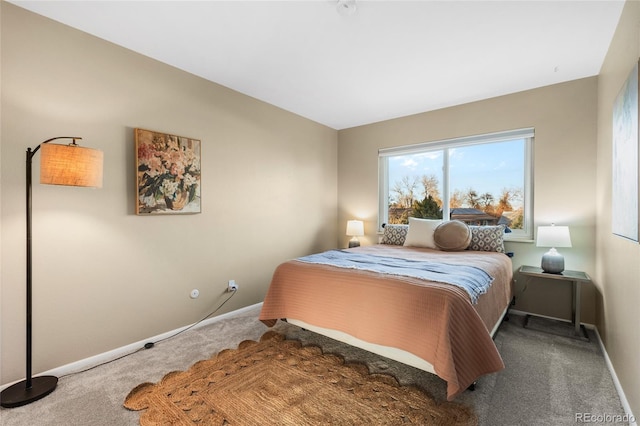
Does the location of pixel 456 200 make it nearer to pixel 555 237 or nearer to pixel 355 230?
pixel 555 237

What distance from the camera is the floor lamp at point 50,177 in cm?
177

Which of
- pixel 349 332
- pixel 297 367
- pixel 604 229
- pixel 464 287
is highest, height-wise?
pixel 604 229

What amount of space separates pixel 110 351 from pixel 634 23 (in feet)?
13.8

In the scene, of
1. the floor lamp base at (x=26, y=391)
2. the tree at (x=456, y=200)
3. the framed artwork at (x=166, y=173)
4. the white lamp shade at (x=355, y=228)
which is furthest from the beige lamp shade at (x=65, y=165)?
the tree at (x=456, y=200)

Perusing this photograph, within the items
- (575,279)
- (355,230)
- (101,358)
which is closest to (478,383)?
(575,279)

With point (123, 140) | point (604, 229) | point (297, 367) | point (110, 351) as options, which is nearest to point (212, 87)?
point (123, 140)

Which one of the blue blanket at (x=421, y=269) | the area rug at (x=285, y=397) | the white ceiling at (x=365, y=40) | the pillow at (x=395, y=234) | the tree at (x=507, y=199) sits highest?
the white ceiling at (x=365, y=40)

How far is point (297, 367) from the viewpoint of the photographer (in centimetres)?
215

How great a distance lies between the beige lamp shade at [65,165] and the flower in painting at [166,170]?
0.62m

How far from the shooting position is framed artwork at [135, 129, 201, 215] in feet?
8.21

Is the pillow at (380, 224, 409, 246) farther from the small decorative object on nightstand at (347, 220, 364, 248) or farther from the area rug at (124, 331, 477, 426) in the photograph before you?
the area rug at (124, 331, 477, 426)

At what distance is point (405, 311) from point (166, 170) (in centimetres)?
236

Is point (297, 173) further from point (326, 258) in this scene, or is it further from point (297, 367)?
point (297, 367)

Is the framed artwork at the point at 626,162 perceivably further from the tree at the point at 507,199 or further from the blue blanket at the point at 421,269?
the tree at the point at 507,199
